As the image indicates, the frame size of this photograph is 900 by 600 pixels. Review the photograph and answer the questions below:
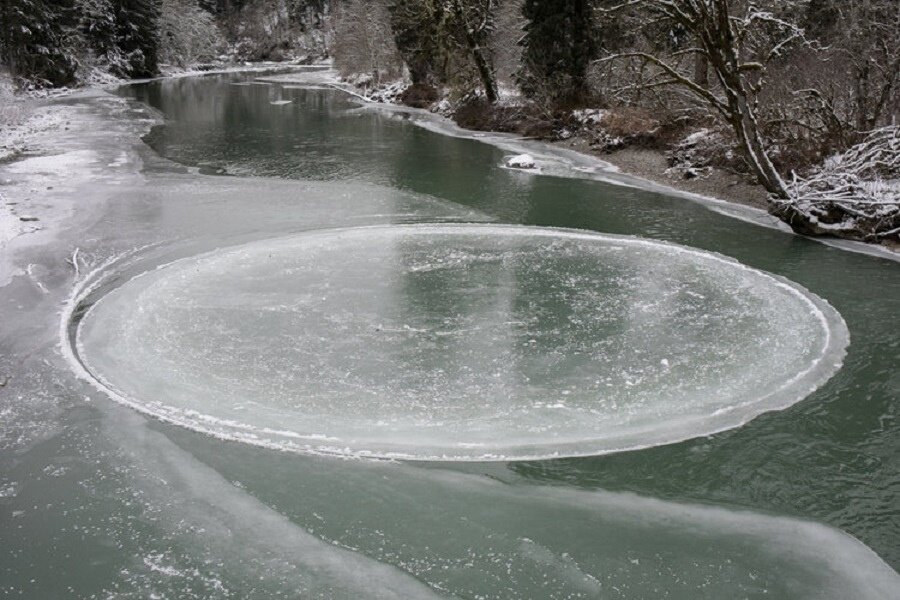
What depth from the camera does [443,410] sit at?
6.64m

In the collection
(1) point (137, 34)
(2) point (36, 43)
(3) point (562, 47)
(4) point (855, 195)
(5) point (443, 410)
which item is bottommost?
(5) point (443, 410)

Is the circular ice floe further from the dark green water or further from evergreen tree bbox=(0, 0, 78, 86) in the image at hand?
evergreen tree bbox=(0, 0, 78, 86)

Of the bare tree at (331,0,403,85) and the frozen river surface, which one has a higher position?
the bare tree at (331,0,403,85)

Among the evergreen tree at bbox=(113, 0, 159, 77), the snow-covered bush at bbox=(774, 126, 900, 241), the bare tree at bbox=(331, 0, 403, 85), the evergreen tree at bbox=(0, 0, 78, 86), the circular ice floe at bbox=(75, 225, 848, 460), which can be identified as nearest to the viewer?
the circular ice floe at bbox=(75, 225, 848, 460)

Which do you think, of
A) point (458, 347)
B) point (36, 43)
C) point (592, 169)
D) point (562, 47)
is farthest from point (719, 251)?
point (36, 43)

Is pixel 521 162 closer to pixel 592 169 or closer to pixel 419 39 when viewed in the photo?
pixel 592 169

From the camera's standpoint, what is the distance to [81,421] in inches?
262

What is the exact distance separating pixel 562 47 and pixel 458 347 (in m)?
19.8

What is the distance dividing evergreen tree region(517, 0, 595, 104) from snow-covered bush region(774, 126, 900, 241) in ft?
42.8

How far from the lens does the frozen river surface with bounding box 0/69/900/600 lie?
4867 millimetres

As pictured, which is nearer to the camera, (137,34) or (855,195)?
(855,195)

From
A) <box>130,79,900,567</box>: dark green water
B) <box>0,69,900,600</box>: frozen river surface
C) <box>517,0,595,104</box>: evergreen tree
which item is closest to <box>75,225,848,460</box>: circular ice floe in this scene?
<box>0,69,900,600</box>: frozen river surface

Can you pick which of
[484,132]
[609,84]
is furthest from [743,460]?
[484,132]

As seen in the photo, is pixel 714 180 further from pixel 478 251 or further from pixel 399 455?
Answer: pixel 399 455
